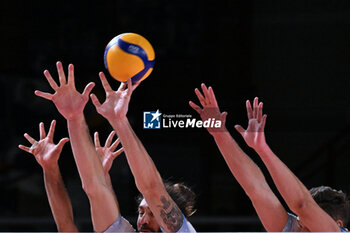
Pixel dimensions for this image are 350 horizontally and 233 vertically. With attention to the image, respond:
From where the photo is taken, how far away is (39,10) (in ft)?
13.9

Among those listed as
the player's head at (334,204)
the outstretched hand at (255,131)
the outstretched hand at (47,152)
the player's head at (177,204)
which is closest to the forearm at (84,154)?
the outstretched hand at (47,152)

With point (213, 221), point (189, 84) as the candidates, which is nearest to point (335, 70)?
point (189, 84)

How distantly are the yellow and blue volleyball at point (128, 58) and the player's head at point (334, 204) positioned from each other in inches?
37.4

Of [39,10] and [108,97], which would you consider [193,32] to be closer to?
[39,10]

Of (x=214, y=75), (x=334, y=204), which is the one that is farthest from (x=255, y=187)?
(x=214, y=75)

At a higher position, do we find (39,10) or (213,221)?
(39,10)

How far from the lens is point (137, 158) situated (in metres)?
2.47

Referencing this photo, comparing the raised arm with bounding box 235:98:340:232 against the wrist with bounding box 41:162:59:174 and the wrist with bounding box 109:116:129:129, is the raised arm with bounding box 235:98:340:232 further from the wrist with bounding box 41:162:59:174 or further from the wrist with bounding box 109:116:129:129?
the wrist with bounding box 41:162:59:174

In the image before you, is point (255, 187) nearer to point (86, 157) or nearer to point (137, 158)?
point (137, 158)

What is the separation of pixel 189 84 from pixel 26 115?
109 centimetres

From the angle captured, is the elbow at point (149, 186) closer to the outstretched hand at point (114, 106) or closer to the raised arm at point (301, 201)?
the outstretched hand at point (114, 106)

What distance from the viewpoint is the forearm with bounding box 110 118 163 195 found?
246 centimetres

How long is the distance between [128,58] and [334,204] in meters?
1.09

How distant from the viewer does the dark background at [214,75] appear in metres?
4.05
